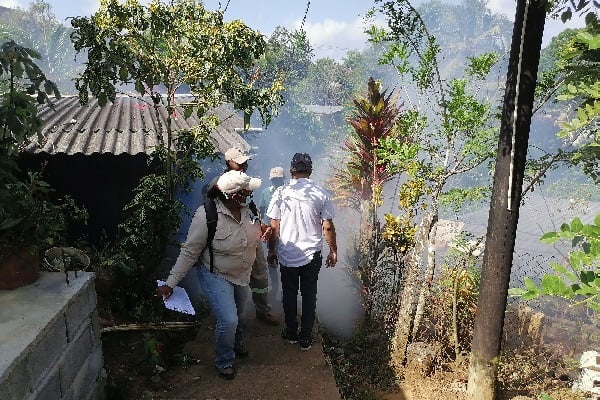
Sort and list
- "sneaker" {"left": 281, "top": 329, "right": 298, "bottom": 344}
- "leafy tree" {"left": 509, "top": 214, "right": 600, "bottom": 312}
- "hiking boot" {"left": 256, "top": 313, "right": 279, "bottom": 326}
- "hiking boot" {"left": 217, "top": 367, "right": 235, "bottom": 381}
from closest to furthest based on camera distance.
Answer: "leafy tree" {"left": 509, "top": 214, "right": 600, "bottom": 312} → "hiking boot" {"left": 217, "top": 367, "right": 235, "bottom": 381} → "sneaker" {"left": 281, "top": 329, "right": 298, "bottom": 344} → "hiking boot" {"left": 256, "top": 313, "right": 279, "bottom": 326}

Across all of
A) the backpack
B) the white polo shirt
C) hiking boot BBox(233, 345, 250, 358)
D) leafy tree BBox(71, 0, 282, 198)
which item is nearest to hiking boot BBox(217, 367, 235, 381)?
hiking boot BBox(233, 345, 250, 358)

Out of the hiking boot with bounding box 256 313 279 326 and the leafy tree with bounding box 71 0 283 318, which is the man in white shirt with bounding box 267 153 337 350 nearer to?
the hiking boot with bounding box 256 313 279 326

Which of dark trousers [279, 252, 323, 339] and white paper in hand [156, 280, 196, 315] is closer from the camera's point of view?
white paper in hand [156, 280, 196, 315]

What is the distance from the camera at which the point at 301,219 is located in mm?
4367

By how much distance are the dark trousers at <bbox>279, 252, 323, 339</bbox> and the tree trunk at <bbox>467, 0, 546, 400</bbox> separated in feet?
5.58

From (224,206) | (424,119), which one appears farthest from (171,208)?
(424,119)

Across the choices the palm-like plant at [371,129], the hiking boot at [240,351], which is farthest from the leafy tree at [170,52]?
the palm-like plant at [371,129]

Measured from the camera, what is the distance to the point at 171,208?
17.3ft

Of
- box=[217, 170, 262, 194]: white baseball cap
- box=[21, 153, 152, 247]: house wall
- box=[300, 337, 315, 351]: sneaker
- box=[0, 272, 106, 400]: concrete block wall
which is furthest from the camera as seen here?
box=[21, 153, 152, 247]: house wall

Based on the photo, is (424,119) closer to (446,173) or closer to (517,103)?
(446,173)

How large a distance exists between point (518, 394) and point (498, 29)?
100780 mm

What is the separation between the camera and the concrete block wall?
2.46 metres

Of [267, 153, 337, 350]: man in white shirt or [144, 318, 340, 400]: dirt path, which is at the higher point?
[267, 153, 337, 350]: man in white shirt

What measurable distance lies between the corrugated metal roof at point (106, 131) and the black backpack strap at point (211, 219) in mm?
2144
